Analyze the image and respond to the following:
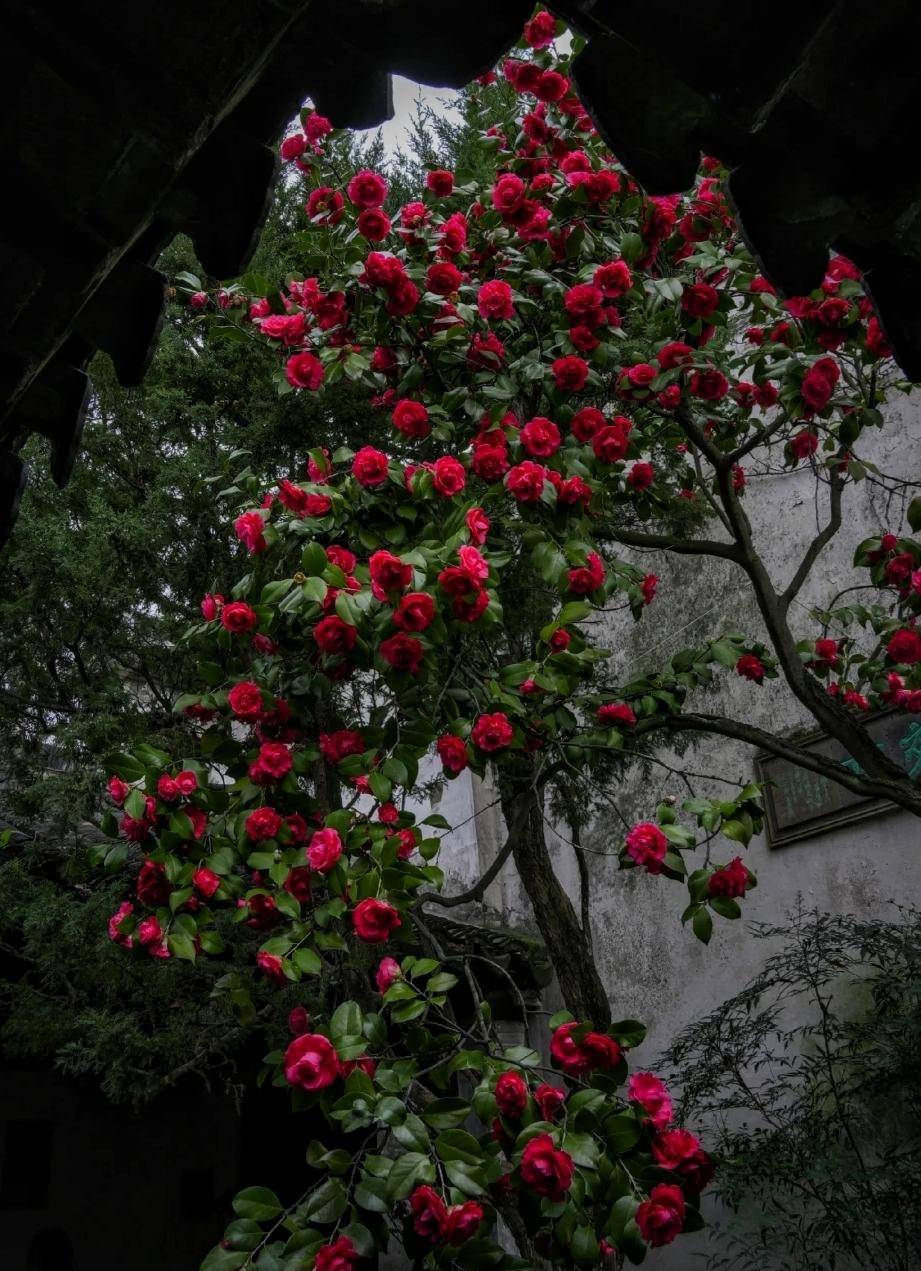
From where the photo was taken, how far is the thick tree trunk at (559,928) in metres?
5.69

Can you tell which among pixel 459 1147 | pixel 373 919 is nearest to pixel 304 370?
pixel 373 919

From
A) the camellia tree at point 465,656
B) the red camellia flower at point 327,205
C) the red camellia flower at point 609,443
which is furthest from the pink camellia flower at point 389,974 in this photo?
the red camellia flower at point 327,205

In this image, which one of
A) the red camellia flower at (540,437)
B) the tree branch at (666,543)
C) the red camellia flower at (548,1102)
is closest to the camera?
the red camellia flower at (548,1102)

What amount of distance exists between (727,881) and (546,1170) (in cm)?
123

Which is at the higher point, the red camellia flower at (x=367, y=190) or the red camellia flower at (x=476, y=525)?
the red camellia flower at (x=367, y=190)

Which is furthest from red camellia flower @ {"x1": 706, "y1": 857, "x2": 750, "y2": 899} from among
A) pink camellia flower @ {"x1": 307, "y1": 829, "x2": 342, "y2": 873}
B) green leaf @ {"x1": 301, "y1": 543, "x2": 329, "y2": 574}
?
green leaf @ {"x1": 301, "y1": 543, "x2": 329, "y2": 574}

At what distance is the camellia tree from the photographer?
2.75 m

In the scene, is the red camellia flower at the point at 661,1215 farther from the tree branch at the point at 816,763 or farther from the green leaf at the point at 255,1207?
the tree branch at the point at 816,763

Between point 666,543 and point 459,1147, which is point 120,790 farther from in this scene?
point 666,543

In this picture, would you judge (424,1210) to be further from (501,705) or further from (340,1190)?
(501,705)

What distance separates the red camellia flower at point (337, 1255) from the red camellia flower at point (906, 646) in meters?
3.18

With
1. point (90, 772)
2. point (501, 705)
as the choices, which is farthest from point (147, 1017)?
point (501, 705)

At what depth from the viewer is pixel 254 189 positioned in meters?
1.74

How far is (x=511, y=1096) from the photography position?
279cm
